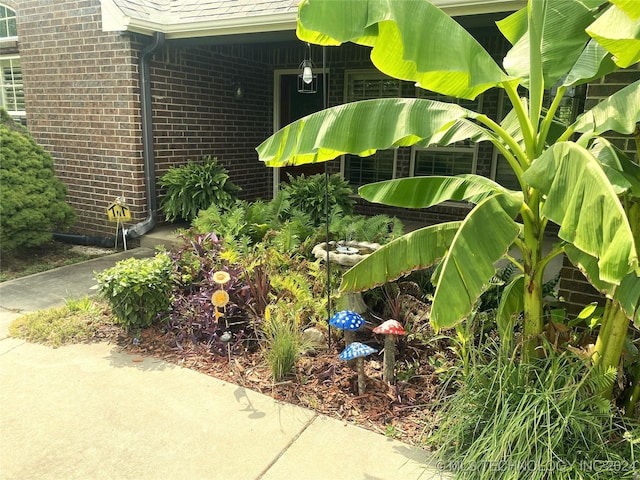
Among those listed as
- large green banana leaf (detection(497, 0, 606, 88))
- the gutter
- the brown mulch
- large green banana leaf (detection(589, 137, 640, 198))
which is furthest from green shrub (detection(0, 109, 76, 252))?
large green banana leaf (detection(589, 137, 640, 198))

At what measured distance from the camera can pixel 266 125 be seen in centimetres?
946

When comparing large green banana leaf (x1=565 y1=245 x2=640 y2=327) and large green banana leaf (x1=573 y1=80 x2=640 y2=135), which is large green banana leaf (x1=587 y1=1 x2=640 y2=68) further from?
large green banana leaf (x1=565 y1=245 x2=640 y2=327)

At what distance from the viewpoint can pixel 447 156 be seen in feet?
26.5

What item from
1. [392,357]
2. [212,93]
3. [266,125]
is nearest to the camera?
[392,357]

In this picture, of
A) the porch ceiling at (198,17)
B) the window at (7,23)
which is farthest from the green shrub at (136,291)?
the window at (7,23)

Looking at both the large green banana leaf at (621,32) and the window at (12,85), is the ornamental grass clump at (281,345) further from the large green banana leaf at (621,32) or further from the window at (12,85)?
the window at (12,85)

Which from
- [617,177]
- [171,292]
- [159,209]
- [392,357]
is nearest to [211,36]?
[159,209]

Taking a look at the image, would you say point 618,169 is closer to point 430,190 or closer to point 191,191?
point 430,190

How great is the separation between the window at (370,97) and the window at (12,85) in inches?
240

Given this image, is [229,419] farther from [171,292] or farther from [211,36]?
[211,36]

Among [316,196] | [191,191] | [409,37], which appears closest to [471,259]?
[409,37]

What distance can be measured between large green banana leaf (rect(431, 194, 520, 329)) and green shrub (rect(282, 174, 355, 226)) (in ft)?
12.8

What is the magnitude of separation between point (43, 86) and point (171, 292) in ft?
17.4

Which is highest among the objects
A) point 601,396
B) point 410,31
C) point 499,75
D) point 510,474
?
point 410,31
